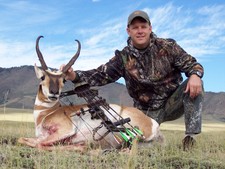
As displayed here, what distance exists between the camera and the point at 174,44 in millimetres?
7559

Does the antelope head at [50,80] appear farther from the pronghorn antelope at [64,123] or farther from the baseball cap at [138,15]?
the baseball cap at [138,15]

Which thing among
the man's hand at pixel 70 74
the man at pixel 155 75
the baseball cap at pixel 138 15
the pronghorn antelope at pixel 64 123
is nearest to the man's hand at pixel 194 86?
the man at pixel 155 75

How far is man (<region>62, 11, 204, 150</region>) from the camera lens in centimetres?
707

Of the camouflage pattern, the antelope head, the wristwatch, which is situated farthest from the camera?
the camouflage pattern

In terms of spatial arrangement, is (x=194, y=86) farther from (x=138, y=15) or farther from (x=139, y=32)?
(x=138, y=15)

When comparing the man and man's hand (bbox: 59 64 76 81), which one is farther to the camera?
the man

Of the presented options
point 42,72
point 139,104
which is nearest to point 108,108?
point 42,72

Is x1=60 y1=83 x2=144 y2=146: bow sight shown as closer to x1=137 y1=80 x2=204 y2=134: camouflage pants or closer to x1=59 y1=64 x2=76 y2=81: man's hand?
x1=59 y1=64 x2=76 y2=81: man's hand

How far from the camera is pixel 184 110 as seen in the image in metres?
7.30

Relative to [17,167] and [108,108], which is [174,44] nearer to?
[108,108]

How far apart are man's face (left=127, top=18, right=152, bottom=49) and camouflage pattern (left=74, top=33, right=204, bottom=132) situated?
7.2 inches

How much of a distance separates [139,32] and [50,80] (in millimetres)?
1863

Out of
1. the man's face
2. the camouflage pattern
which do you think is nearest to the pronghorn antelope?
the camouflage pattern

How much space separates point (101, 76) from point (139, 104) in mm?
965
